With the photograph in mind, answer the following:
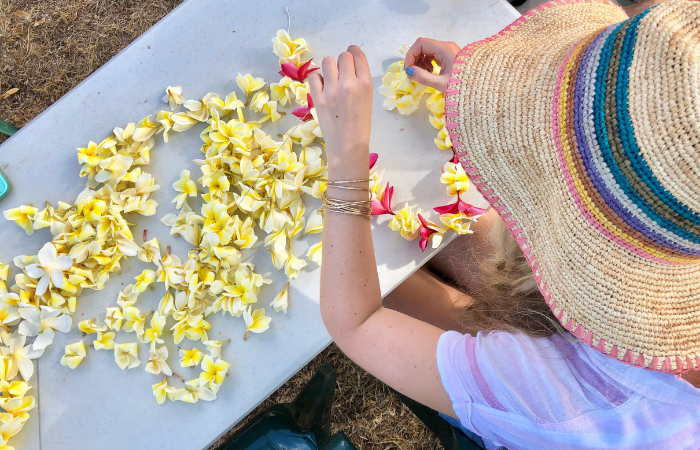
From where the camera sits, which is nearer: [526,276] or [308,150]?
[526,276]

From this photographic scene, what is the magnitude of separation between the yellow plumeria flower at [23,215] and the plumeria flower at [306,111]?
0.58m

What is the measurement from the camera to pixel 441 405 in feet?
2.37

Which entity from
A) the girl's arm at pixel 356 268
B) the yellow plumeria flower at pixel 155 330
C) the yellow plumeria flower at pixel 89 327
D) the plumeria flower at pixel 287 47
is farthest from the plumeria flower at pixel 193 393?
the plumeria flower at pixel 287 47

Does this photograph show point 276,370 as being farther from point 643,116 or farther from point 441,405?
point 643,116

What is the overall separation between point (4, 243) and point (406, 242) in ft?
2.81

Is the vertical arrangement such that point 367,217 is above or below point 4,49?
above

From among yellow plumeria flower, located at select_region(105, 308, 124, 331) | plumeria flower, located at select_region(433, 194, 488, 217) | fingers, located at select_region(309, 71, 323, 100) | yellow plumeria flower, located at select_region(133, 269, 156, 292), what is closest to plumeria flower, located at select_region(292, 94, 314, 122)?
fingers, located at select_region(309, 71, 323, 100)

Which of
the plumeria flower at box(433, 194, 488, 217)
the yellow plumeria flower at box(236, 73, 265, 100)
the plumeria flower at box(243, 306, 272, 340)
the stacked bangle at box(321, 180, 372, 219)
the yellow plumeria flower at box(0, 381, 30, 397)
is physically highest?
the yellow plumeria flower at box(236, 73, 265, 100)

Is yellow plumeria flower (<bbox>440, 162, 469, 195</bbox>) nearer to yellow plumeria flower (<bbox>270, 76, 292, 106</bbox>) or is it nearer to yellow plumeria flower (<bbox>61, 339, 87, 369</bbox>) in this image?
yellow plumeria flower (<bbox>270, 76, 292, 106</bbox>)

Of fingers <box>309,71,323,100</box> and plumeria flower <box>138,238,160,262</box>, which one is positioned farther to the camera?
plumeria flower <box>138,238,160,262</box>

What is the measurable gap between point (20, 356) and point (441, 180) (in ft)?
3.05

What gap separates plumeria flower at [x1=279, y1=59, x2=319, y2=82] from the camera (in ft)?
3.06

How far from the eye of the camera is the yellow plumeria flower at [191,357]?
890mm

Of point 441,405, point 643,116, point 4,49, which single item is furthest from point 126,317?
point 4,49
